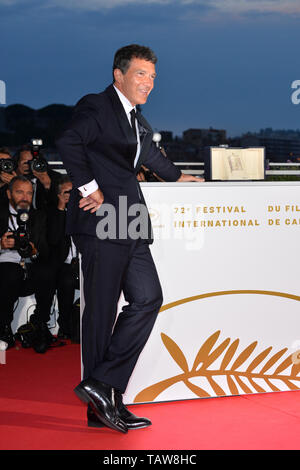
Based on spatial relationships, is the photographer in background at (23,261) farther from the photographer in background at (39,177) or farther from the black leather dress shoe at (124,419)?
the black leather dress shoe at (124,419)

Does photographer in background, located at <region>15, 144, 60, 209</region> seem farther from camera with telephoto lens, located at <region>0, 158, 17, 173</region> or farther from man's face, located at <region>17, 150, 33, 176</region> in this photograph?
camera with telephoto lens, located at <region>0, 158, 17, 173</region>

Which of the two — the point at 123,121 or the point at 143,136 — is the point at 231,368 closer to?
the point at 143,136

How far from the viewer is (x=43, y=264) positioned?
4.80 m

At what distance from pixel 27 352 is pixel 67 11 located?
51.6m

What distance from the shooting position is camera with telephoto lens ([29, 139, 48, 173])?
548cm

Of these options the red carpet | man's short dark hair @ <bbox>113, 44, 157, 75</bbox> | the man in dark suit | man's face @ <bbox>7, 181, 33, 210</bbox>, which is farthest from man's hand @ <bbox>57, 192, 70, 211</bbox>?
man's short dark hair @ <bbox>113, 44, 157, 75</bbox>

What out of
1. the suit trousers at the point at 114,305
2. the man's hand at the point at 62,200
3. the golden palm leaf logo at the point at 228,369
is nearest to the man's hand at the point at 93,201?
the suit trousers at the point at 114,305

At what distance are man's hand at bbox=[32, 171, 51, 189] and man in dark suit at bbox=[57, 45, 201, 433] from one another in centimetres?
260

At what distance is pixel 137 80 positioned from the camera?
2.83 m

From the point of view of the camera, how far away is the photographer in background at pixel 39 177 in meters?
5.26

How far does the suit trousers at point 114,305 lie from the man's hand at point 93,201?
152mm

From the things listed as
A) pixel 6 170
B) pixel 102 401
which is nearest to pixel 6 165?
pixel 6 170

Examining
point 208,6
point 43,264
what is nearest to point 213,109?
point 208,6

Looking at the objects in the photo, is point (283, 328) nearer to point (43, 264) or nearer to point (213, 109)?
point (43, 264)
